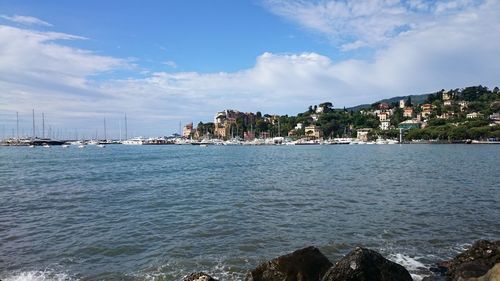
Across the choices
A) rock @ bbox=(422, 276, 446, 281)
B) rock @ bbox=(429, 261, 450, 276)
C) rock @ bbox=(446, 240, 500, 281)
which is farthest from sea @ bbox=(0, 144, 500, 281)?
rock @ bbox=(446, 240, 500, 281)

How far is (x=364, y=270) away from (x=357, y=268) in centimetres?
18

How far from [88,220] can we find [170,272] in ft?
37.7

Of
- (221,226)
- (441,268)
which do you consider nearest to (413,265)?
(441,268)

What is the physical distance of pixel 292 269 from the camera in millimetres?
11375

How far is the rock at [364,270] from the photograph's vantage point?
9.92 m

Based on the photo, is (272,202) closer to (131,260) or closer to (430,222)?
(430,222)

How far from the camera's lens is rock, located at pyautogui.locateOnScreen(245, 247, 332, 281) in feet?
37.0

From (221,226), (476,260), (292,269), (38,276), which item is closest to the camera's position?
(292,269)

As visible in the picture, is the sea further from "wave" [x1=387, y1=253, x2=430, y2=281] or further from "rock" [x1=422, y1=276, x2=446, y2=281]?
"rock" [x1=422, y1=276, x2=446, y2=281]

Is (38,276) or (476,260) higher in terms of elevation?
(476,260)

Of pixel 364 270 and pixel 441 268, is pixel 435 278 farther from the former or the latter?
pixel 364 270

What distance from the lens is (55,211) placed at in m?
27.3

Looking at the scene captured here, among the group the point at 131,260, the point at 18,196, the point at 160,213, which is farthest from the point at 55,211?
the point at 131,260

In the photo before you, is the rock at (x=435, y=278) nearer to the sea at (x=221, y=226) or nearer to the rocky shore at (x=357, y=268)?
the rocky shore at (x=357, y=268)
